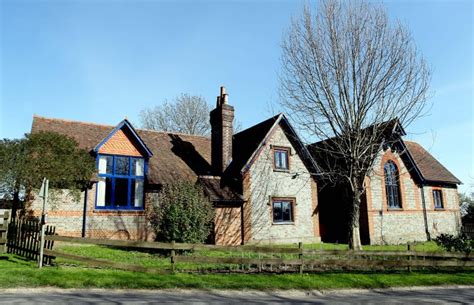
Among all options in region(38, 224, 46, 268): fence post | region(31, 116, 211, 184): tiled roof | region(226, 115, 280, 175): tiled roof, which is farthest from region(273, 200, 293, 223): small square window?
region(38, 224, 46, 268): fence post

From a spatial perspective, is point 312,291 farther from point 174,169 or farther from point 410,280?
point 174,169

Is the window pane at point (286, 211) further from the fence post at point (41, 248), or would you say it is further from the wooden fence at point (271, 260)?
the fence post at point (41, 248)

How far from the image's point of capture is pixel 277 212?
21906 mm

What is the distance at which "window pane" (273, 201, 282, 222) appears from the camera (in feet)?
71.5

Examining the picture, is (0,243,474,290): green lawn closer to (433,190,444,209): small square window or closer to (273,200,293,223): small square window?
(273,200,293,223): small square window

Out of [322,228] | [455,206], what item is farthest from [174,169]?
[455,206]

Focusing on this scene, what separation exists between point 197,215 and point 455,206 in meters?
23.8

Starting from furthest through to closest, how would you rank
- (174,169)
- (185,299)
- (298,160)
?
(298,160) → (174,169) → (185,299)

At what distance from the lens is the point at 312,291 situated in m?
9.97

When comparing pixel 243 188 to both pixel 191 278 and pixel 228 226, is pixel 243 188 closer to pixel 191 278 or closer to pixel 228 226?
pixel 228 226

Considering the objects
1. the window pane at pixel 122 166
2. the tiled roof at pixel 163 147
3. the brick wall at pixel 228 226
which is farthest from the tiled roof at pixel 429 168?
the window pane at pixel 122 166

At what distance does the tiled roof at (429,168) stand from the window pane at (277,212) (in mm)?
12152

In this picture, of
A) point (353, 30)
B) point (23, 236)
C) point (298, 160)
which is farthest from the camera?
point (298, 160)

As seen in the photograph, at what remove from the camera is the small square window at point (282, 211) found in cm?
2183
